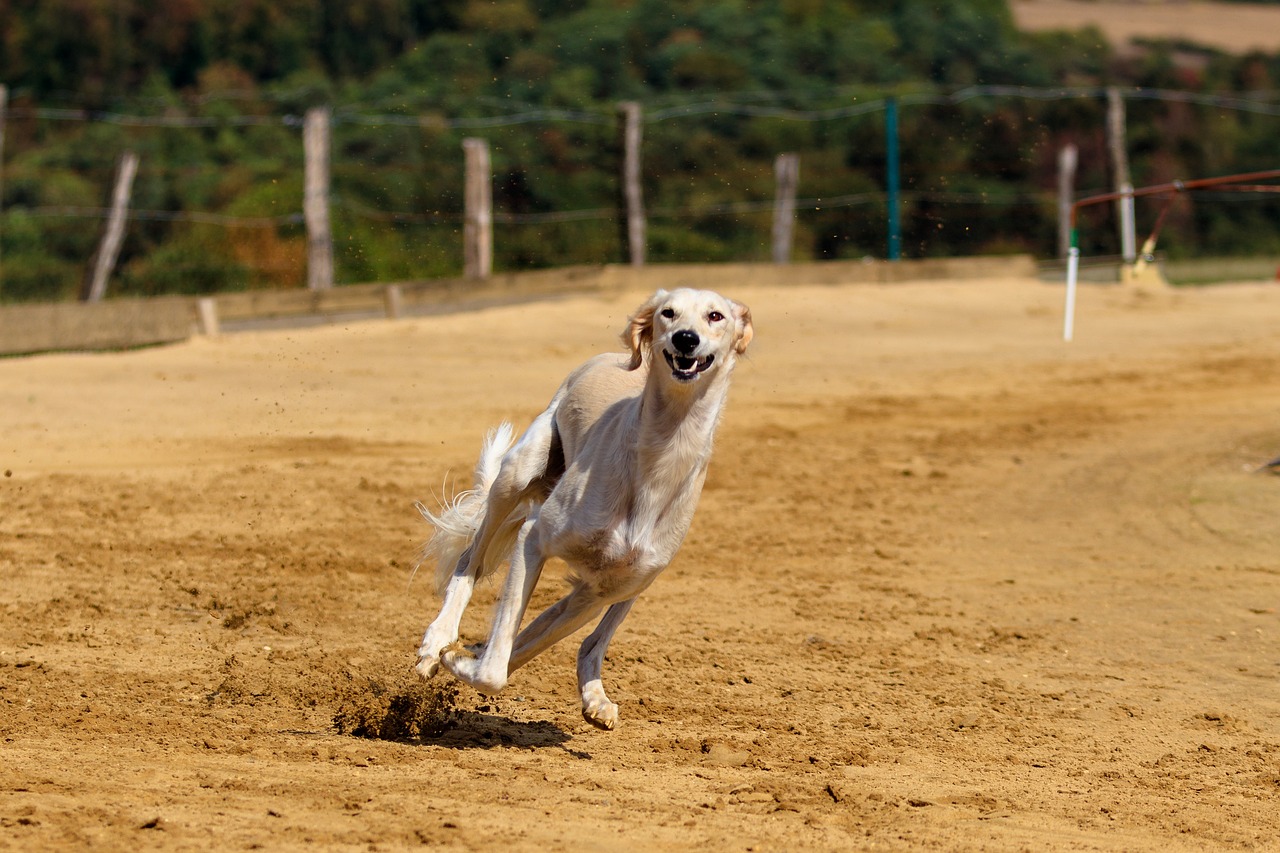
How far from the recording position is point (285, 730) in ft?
16.9

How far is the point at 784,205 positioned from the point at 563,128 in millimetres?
6292

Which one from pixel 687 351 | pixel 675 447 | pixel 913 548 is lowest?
pixel 913 548

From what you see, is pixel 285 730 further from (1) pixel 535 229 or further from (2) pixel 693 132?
(2) pixel 693 132

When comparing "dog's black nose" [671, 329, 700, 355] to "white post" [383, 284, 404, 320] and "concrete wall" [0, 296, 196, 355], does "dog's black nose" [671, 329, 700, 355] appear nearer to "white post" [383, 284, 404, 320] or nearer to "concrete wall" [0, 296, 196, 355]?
"concrete wall" [0, 296, 196, 355]

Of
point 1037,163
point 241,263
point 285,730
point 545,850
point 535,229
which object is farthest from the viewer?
point 1037,163

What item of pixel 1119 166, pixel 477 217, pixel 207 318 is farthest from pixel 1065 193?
pixel 207 318

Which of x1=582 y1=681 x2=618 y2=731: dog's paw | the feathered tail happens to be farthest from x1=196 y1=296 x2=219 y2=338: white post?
x1=582 y1=681 x2=618 y2=731: dog's paw

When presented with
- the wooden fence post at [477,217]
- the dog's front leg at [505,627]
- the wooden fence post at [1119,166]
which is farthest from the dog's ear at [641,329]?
the wooden fence post at [1119,166]

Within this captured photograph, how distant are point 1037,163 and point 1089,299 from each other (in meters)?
12.9

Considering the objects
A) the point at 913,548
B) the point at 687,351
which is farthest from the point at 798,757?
the point at 913,548

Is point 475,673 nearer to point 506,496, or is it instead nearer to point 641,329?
point 506,496

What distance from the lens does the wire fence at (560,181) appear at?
60.1ft

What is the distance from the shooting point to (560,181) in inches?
987

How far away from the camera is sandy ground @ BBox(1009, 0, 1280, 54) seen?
50.1 metres
